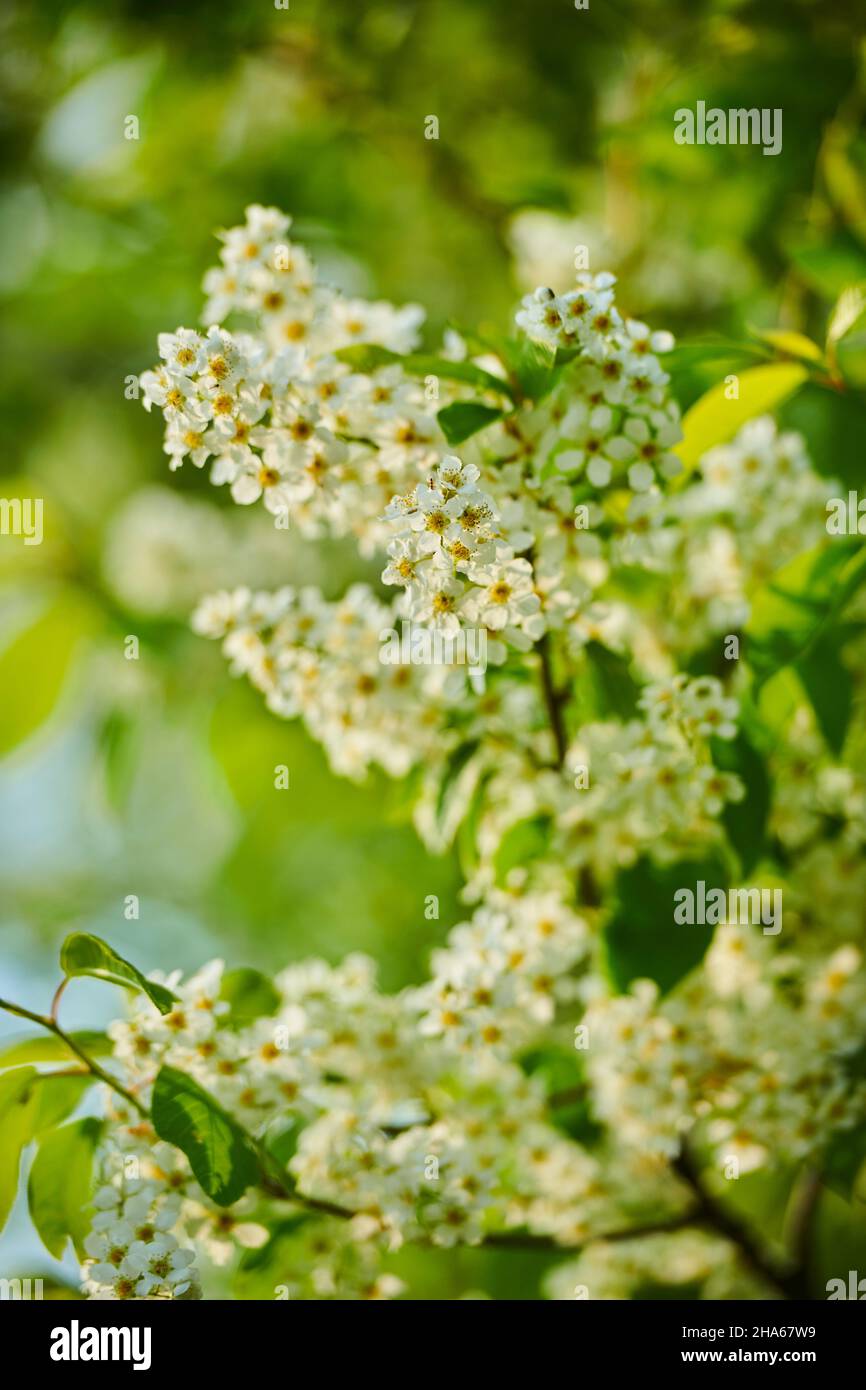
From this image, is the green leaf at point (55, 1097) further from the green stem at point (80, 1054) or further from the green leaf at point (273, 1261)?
the green leaf at point (273, 1261)

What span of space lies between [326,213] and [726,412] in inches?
91.3

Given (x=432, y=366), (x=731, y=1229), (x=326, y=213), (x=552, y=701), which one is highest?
(x=326, y=213)

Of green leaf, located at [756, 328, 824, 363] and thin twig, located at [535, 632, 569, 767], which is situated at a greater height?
green leaf, located at [756, 328, 824, 363]

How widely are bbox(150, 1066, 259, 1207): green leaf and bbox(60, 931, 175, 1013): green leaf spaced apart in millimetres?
122

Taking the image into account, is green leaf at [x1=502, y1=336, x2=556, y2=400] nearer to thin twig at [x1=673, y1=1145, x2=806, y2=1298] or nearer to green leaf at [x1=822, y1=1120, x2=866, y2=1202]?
green leaf at [x1=822, y1=1120, x2=866, y2=1202]

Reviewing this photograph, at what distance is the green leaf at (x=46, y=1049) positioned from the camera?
1.55 meters

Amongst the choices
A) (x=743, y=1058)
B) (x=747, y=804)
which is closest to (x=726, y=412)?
(x=747, y=804)

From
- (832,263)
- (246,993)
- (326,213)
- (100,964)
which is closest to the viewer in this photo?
(100,964)

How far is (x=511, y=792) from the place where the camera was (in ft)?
6.26

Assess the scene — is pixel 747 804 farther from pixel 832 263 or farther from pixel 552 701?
pixel 832 263

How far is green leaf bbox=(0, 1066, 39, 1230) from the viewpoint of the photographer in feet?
5.08

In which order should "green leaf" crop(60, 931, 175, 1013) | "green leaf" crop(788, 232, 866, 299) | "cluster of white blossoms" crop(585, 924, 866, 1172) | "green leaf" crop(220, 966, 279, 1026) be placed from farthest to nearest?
"green leaf" crop(788, 232, 866, 299) < "cluster of white blossoms" crop(585, 924, 866, 1172) < "green leaf" crop(220, 966, 279, 1026) < "green leaf" crop(60, 931, 175, 1013)

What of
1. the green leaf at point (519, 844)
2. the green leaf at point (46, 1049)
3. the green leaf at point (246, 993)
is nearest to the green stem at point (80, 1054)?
the green leaf at point (46, 1049)

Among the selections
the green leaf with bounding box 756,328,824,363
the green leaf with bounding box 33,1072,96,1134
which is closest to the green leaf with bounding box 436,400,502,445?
the green leaf with bounding box 756,328,824,363
